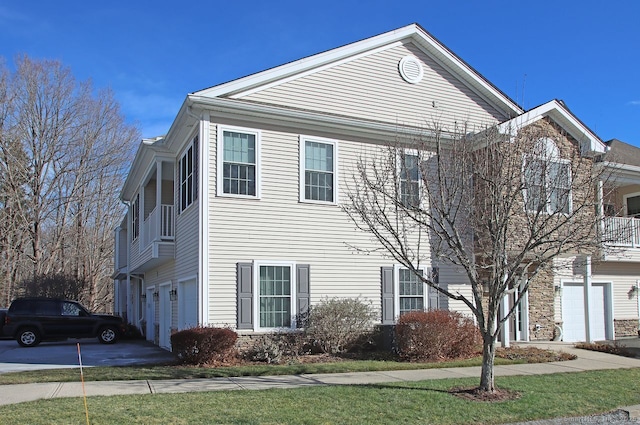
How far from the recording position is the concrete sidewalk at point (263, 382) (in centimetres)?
960

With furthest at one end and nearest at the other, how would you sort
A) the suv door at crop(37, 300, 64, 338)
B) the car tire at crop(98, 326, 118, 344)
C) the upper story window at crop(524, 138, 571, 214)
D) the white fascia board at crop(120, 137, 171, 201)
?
the car tire at crop(98, 326, 118, 344), the suv door at crop(37, 300, 64, 338), the white fascia board at crop(120, 137, 171, 201), the upper story window at crop(524, 138, 571, 214)

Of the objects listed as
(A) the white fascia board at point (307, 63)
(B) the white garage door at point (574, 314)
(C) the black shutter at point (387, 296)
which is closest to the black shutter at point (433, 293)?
(C) the black shutter at point (387, 296)

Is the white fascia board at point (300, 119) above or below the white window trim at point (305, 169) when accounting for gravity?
above

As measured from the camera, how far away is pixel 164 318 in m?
18.9

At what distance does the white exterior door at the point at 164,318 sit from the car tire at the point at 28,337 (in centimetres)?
423

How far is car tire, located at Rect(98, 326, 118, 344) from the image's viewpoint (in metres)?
21.1

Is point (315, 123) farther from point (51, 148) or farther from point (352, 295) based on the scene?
point (51, 148)

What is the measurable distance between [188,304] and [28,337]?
25.4 ft

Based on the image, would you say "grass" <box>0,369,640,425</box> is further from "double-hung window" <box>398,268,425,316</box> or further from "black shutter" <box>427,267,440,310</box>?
"black shutter" <box>427,267,440,310</box>

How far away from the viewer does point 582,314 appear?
64.4 feet

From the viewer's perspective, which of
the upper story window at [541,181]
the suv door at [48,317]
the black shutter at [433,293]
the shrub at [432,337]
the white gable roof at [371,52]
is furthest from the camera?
the suv door at [48,317]

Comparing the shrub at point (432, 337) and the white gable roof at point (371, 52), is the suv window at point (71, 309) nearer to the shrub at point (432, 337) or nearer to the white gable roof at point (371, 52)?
the white gable roof at point (371, 52)

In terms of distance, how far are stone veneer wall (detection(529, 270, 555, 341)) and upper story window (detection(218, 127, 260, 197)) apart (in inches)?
Answer: 371

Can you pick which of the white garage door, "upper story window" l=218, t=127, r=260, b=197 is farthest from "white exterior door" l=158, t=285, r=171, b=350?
the white garage door
